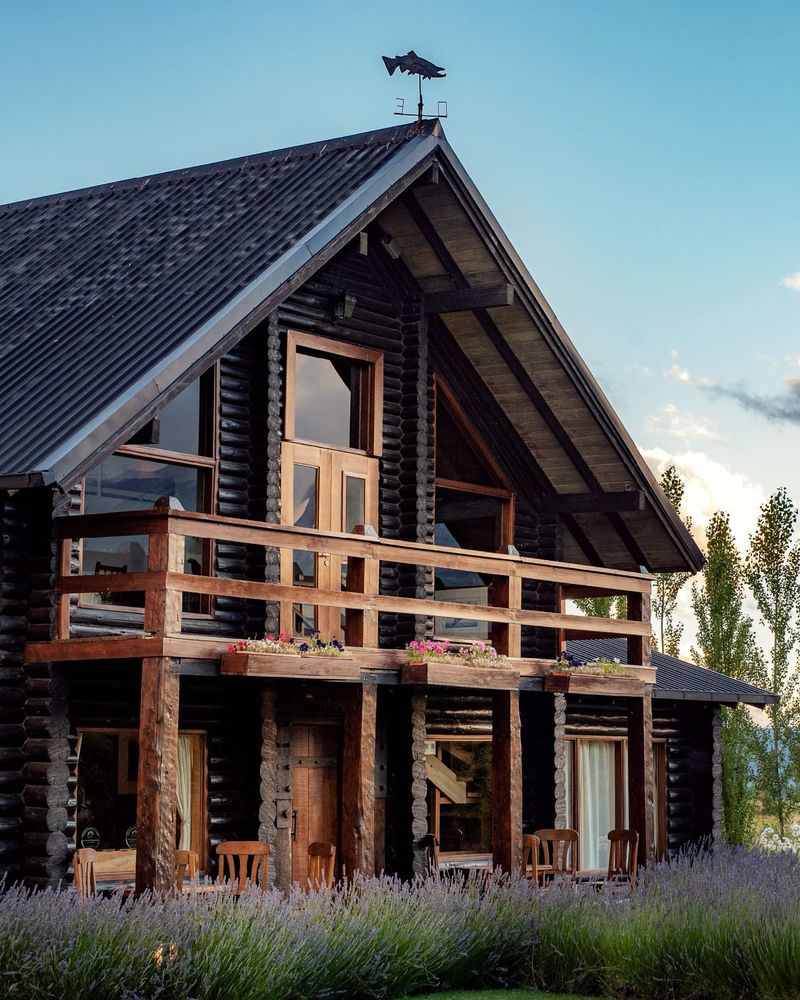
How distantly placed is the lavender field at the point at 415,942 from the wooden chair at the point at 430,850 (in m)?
2.72

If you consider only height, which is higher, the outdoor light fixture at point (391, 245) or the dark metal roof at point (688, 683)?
the outdoor light fixture at point (391, 245)

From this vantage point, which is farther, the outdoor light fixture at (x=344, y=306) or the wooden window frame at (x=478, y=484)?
the wooden window frame at (x=478, y=484)

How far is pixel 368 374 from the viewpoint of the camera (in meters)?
19.8

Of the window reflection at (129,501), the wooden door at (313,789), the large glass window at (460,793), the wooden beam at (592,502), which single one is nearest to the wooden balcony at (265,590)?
the window reflection at (129,501)

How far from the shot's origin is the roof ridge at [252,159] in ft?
62.1

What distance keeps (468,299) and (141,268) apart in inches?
156

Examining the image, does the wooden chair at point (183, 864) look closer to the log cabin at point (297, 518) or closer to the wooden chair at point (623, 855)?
the log cabin at point (297, 518)

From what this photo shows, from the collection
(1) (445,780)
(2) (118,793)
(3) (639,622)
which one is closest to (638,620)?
(3) (639,622)

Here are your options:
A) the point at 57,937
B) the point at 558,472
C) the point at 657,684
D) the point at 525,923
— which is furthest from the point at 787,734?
the point at 57,937

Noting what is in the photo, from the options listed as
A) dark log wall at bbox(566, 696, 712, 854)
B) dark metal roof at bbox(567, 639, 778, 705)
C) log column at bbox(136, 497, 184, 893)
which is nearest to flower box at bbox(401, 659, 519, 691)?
log column at bbox(136, 497, 184, 893)

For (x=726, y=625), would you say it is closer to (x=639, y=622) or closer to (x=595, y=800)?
(x=595, y=800)

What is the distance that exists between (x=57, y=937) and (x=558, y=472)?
458 inches

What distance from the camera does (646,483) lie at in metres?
21.4

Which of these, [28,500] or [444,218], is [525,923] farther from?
[444,218]
